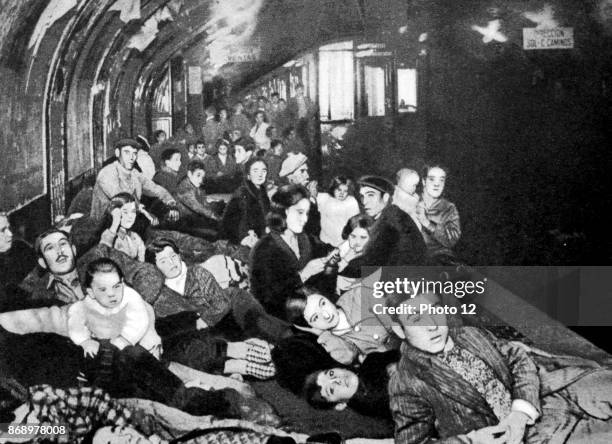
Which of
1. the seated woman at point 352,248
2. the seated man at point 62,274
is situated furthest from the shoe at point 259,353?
the seated man at point 62,274

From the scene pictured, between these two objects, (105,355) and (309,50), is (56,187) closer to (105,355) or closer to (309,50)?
(105,355)

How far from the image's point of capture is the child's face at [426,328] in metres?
4.29

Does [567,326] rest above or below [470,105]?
below

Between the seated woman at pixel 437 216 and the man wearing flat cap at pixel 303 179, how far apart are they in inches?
24.3

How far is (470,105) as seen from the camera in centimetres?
430

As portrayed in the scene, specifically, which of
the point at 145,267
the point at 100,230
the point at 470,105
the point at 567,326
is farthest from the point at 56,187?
the point at 567,326

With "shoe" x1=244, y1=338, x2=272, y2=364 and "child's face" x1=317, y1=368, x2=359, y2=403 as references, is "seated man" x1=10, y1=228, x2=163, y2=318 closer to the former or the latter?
"shoe" x1=244, y1=338, x2=272, y2=364

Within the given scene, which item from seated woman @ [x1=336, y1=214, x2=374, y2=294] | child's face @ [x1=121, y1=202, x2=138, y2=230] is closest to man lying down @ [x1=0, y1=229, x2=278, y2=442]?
child's face @ [x1=121, y1=202, x2=138, y2=230]

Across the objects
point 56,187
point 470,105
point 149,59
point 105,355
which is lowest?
point 105,355

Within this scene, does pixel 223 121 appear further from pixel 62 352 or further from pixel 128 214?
pixel 62 352

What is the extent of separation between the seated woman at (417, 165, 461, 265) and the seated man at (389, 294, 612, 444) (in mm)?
306

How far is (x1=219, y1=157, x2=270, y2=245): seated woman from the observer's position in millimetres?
4352

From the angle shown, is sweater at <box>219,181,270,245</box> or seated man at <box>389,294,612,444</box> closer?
seated man at <box>389,294,612,444</box>

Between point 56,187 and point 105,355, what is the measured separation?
106 centimetres
